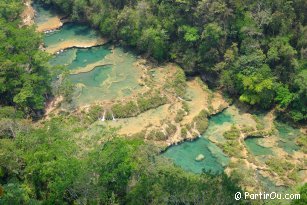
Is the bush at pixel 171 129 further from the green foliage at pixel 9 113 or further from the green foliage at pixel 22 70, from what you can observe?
the green foliage at pixel 9 113

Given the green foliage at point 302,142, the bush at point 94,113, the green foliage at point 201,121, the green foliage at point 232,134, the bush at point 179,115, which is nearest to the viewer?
the green foliage at point 302,142

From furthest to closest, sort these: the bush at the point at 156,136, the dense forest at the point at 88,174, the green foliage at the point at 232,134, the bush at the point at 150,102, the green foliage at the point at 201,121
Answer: the bush at the point at 150,102
the green foliage at the point at 201,121
the green foliage at the point at 232,134
the bush at the point at 156,136
the dense forest at the point at 88,174

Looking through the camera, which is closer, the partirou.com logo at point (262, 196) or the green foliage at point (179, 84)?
the partirou.com logo at point (262, 196)

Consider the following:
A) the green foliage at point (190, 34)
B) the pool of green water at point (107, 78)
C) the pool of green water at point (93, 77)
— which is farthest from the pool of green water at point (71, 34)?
the green foliage at point (190, 34)

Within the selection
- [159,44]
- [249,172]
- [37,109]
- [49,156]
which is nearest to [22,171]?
[49,156]

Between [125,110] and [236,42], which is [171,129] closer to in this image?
[125,110]

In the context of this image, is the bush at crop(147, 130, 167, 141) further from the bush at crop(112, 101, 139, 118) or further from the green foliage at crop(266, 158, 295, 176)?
the green foliage at crop(266, 158, 295, 176)

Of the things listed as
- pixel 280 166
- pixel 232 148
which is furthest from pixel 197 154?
pixel 280 166
